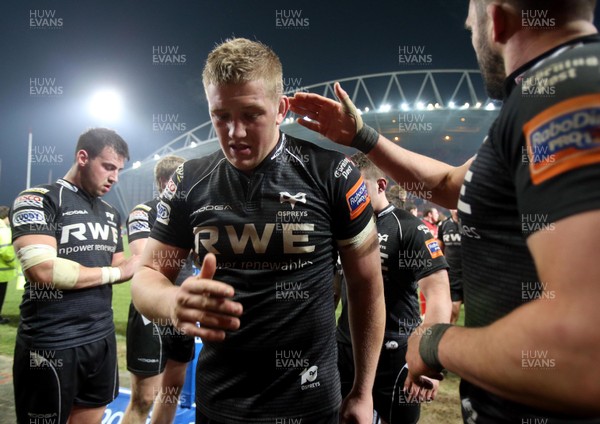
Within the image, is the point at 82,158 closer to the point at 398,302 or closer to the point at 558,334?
the point at 398,302

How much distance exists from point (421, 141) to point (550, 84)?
47470 mm

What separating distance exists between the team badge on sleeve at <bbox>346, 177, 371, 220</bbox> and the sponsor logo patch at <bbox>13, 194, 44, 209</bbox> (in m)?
2.62

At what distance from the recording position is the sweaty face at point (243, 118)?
187 centimetres

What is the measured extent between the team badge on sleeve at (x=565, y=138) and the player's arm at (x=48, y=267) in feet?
10.7

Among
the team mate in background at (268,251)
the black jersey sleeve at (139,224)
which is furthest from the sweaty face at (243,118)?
the black jersey sleeve at (139,224)

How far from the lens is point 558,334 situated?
32.1 inches

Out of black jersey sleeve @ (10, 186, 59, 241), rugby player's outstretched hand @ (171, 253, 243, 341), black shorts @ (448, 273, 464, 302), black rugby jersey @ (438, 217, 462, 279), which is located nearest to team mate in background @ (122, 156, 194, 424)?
black jersey sleeve @ (10, 186, 59, 241)

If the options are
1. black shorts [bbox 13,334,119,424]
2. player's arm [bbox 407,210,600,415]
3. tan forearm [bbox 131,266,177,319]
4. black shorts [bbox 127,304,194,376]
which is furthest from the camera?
black shorts [bbox 127,304,194,376]

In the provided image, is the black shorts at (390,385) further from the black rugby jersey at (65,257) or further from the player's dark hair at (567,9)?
the player's dark hair at (567,9)

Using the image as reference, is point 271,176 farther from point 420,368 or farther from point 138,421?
point 138,421

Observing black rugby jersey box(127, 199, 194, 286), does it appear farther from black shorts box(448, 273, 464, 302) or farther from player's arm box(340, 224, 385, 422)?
black shorts box(448, 273, 464, 302)

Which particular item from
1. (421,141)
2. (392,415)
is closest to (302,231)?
(392,415)

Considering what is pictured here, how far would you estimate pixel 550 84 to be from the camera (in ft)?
3.04

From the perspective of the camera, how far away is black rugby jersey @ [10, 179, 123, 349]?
10.0 ft
